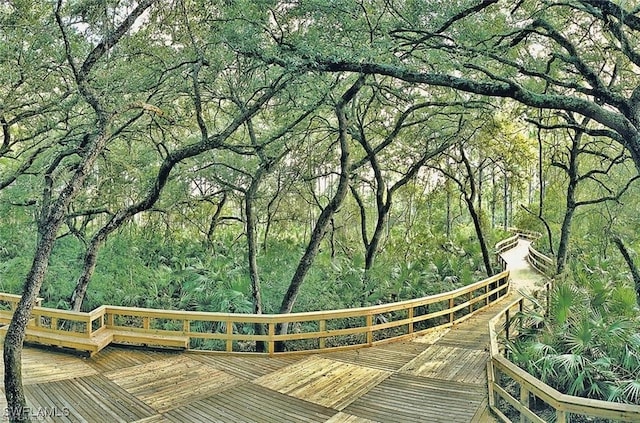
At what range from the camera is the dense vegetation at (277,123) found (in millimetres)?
5812

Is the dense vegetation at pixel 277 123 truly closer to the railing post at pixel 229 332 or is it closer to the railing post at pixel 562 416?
the railing post at pixel 229 332

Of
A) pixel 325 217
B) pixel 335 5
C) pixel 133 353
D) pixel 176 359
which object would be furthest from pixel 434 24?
pixel 133 353

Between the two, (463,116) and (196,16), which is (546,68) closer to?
(463,116)

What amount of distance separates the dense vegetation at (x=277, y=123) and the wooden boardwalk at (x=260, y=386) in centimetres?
153

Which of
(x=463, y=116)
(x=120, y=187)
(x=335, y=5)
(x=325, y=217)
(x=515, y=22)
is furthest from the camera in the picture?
(x=463, y=116)

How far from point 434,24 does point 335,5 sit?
1.34m

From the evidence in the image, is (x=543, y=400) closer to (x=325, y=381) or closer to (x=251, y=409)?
(x=325, y=381)

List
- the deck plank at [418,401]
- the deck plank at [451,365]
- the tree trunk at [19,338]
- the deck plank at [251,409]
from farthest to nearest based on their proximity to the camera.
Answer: the deck plank at [451,365], the deck plank at [418,401], the deck plank at [251,409], the tree trunk at [19,338]

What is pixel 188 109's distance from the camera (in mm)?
9539

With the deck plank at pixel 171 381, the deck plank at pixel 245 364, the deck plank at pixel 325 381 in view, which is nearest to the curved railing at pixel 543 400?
the deck plank at pixel 325 381

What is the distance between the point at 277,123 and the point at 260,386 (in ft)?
19.7


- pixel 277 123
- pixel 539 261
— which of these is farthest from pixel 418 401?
pixel 539 261

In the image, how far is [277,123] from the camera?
34.0ft

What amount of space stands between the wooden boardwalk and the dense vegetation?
153 centimetres
